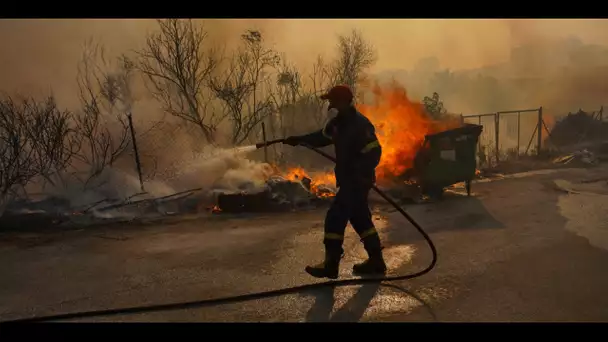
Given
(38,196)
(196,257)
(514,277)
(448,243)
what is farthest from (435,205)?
(38,196)

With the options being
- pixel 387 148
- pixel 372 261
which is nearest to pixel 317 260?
pixel 372 261

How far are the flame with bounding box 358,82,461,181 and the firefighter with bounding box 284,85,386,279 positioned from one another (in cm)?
403

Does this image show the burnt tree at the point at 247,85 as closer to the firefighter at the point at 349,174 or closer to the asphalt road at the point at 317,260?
the asphalt road at the point at 317,260

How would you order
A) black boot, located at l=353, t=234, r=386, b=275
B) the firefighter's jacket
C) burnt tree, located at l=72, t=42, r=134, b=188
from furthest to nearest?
1. burnt tree, located at l=72, t=42, r=134, b=188
2. black boot, located at l=353, t=234, r=386, b=275
3. the firefighter's jacket

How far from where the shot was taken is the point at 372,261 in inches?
163

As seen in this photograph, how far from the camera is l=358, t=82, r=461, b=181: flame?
26.0 feet

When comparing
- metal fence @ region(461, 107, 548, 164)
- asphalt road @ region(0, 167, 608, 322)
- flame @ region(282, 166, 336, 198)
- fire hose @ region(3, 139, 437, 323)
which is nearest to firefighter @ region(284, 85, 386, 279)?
fire hose @ region(3, 139, 437, 323)

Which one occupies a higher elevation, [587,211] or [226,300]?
[226,300]

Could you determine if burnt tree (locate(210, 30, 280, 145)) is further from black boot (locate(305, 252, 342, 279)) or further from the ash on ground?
black boot (locate(305, 252, 342, 279))

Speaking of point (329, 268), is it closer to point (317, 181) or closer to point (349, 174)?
point (349, 174)

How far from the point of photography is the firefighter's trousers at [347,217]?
4020 millimetres

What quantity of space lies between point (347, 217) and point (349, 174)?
1.34ft

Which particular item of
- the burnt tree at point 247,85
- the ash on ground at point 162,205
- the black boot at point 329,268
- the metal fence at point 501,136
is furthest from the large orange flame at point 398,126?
the burnt tree at point 247,85

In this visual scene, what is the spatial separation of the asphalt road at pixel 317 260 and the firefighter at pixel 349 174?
0.39 meters
